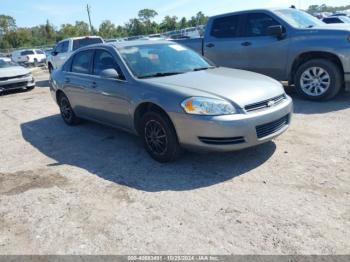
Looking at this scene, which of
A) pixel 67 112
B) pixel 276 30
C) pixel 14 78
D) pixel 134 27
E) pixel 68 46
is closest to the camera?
pixel 67 112

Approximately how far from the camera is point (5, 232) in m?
3.46

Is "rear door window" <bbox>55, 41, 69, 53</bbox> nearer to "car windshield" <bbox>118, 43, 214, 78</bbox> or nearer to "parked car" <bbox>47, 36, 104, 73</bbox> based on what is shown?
"parked car" <bbox>47, 36, 104, 73</bbox>

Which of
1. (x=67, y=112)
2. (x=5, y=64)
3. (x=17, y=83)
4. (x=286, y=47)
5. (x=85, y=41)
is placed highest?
(x=85, y=41)

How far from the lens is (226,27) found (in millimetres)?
8492

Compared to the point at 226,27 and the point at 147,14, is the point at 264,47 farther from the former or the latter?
the point at 147,14

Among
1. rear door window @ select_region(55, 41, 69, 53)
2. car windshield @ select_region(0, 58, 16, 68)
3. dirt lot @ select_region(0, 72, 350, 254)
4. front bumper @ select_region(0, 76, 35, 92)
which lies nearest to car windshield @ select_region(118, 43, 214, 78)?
dirt lot @ select_region(0, 72, 350, 254)

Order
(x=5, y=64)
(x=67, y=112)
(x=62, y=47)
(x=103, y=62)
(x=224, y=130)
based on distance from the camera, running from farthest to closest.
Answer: (x=62, y=47) → (x=5, y=64) → (x=67, y=112) → (x=103, y=62) → (x=224, y=130)

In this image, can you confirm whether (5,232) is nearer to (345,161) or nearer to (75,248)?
(75,248)

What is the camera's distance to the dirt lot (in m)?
3.03

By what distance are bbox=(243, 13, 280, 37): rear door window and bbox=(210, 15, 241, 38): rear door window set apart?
0.88 ft

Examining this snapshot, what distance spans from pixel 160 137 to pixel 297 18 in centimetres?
507

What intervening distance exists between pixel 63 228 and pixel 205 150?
5.88 feet

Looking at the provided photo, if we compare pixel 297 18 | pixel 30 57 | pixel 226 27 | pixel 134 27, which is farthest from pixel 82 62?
pixel 134 27

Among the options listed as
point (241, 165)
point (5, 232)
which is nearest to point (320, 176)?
point (241, 165)
